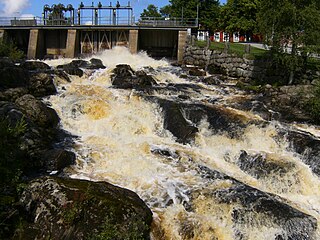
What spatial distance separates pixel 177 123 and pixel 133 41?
18.6 metres

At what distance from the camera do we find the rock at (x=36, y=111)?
1423cm

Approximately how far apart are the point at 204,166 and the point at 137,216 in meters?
4.49

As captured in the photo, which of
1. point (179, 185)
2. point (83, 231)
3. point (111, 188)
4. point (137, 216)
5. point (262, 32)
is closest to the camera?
point (83, 231)

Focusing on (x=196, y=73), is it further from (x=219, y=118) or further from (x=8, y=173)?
(x=8, y=173)

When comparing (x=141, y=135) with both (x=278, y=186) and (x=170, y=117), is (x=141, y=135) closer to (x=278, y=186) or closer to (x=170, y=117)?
(x=170, y=117)

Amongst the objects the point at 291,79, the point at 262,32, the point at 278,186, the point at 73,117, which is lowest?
the point at 278,186

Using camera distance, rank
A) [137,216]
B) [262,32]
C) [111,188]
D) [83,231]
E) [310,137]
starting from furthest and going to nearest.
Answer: [262,32] → [310,137] → [111,188] → [137,216] → [83,231]

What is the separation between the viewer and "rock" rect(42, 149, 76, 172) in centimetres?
1140

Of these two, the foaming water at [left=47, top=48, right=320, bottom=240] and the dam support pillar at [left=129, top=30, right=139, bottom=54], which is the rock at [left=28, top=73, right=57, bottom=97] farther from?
the dam support pillar at [left=129, top=30, right=139, bottom=54]

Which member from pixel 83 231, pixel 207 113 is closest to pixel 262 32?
pixel 207 113

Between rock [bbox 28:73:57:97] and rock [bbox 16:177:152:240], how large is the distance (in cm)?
1019

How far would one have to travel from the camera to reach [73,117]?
16.1m

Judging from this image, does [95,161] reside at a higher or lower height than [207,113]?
lower

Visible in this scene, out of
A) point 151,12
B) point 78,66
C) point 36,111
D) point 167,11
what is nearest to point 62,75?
point 78,66
